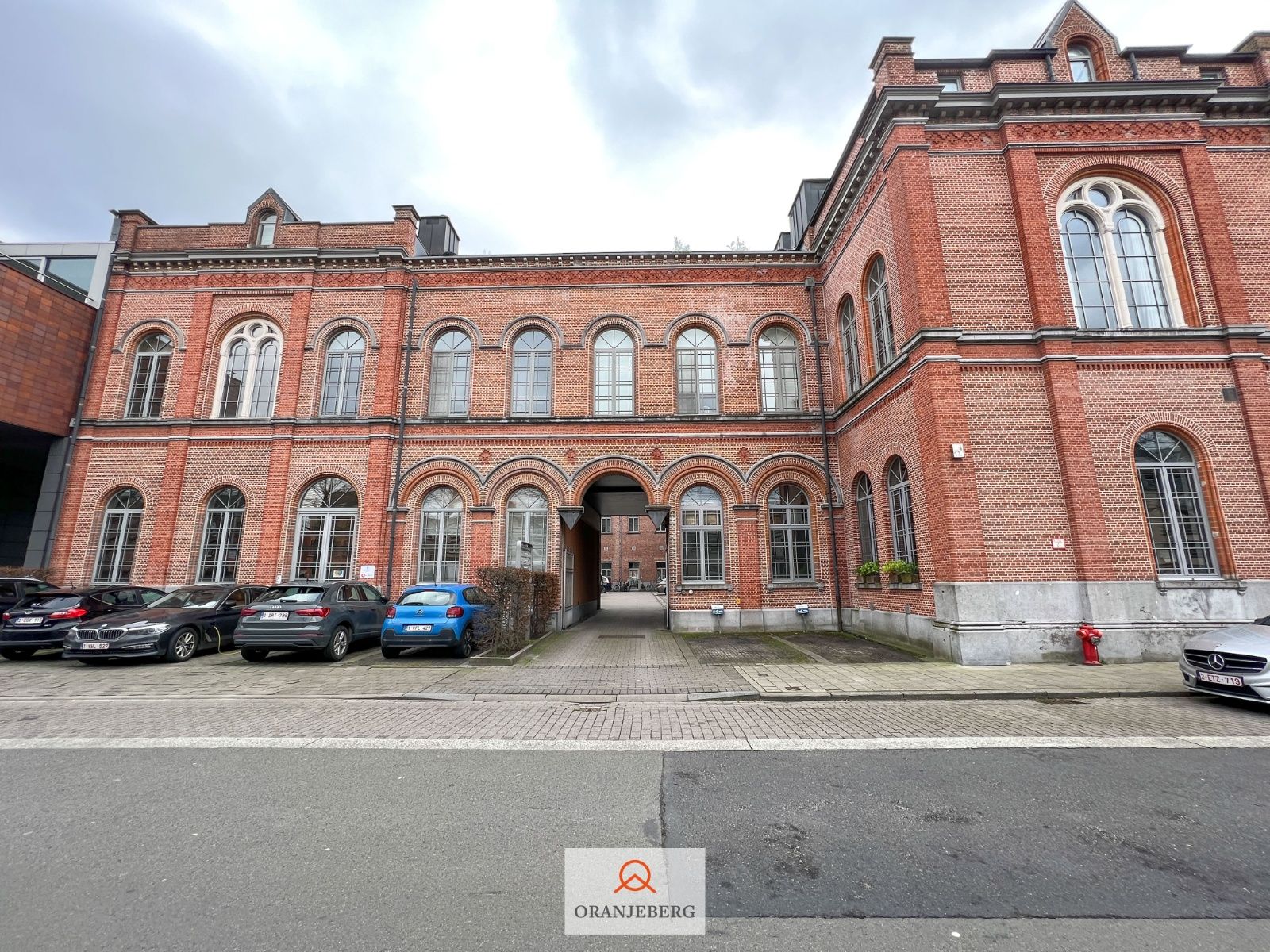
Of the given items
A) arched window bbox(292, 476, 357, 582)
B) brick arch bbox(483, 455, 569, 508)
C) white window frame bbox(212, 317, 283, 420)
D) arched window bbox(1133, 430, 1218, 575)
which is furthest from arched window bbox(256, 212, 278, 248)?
arched window bbox(1133, 430, 1218, 575)

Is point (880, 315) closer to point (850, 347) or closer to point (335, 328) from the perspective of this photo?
point (850, 347)

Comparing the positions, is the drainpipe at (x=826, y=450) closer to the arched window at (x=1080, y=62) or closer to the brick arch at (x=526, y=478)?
the arched window at (x=1080, y=62)

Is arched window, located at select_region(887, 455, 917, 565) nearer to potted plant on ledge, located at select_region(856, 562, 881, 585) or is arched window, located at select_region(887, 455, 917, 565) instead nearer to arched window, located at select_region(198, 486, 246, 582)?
potted plant on ledge, located at select_region(856, 562, 881, 585)

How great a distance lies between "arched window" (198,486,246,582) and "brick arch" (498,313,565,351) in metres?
9.15

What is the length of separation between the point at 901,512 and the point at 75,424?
2367cm

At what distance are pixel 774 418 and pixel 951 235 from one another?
633 cm

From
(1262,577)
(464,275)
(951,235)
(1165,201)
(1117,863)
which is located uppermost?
(464,275)

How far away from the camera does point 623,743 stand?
5852 millimetres

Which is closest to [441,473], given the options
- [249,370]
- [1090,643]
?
[249,370]

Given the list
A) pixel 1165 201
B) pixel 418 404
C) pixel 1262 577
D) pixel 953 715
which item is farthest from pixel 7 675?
pixel 1165 201

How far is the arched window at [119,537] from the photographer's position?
54.2 ft

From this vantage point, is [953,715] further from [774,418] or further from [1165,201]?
[1165,201]

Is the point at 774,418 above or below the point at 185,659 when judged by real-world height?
above

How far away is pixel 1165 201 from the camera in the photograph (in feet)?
41.6
